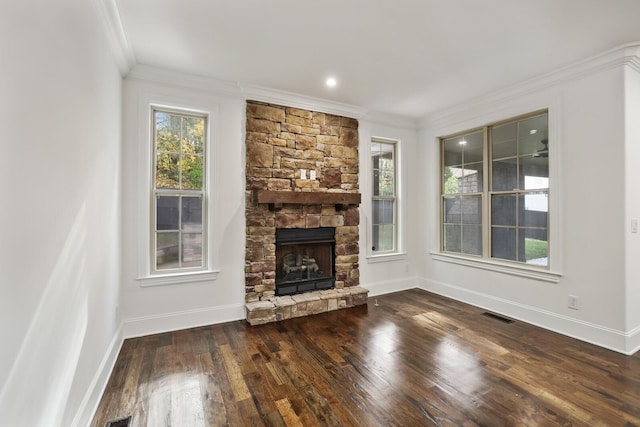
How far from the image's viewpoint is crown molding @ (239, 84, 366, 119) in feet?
11.9

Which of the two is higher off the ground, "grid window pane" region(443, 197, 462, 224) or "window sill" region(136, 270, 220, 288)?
"grid window pane" region(443, 197, 462, 224)

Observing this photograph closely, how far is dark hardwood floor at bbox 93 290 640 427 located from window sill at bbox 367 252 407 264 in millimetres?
1305

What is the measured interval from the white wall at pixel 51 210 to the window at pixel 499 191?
4.35 m

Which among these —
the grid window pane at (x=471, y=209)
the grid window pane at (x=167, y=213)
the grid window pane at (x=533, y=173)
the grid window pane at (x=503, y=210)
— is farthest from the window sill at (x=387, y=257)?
the grid window pane at (x=167, y=213)

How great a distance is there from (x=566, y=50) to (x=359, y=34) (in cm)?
200

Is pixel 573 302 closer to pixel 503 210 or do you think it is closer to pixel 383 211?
pixel 503 210

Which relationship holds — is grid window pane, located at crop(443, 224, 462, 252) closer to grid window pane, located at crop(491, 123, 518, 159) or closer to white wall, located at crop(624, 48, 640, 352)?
grid window pane, located at crop(491, 123, 518, 159)

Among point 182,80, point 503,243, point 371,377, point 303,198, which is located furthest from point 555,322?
point 182,80

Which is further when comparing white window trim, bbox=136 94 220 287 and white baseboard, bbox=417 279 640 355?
white window trim, bbox=136 94 220 287

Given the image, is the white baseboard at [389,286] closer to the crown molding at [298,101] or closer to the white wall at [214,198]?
the white wall at [214,198]

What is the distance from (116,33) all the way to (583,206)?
464 centimetres

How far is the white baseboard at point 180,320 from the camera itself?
122 inches

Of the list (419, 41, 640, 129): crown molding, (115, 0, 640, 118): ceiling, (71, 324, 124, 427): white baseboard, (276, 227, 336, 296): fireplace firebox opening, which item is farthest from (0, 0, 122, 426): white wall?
(419, 41, 640, 129): crown molding

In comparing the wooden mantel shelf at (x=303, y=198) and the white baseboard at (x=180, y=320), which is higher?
the wooden mantel shelf at (x=303, y=198)
